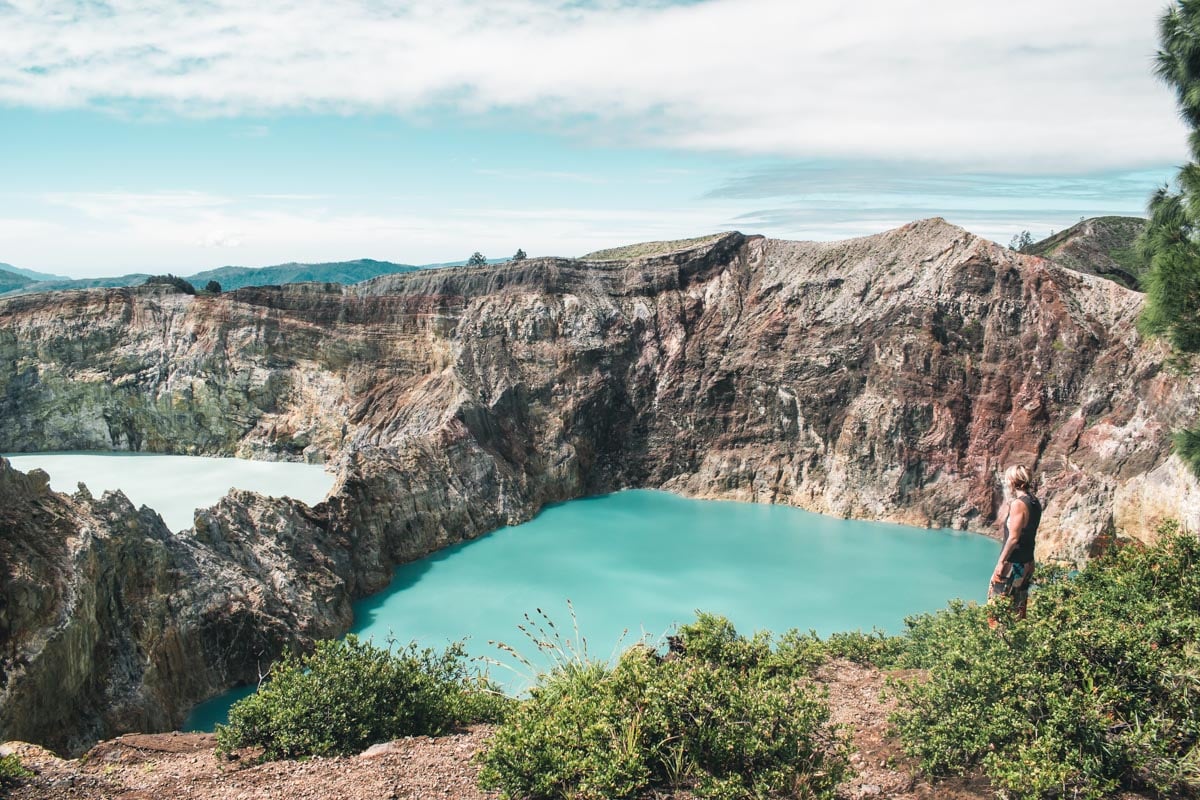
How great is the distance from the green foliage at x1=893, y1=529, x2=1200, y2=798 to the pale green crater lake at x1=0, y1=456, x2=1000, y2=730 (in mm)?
8551

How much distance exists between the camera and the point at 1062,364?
2462cm

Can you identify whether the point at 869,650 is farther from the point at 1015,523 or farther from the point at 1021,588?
the point at 1015,523

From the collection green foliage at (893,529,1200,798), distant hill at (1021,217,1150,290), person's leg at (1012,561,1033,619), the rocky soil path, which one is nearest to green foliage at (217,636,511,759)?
the rocky soil path

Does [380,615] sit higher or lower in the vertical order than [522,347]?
lower

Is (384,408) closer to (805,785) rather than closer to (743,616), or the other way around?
(743,616)

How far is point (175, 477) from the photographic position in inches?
1064

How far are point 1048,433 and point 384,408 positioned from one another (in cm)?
2156

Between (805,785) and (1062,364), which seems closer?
(805,785)

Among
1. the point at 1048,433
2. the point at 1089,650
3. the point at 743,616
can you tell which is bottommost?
the point at 743,616

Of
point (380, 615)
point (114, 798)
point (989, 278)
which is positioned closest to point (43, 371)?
point (380, 615)

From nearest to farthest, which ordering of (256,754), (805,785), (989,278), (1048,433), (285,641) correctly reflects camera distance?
(805,785), (256,754), (285,641), (1048,433), (989,278)

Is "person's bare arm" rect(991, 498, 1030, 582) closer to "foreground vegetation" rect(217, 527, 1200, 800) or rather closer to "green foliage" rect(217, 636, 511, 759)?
"foreground vegetation" rect(217, 527, 1200, 800)

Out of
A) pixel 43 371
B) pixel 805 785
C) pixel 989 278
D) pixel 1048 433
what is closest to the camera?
pixel 805 785

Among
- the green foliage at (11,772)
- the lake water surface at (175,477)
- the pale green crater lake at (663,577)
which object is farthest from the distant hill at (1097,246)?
the green foliage at (11,772)
